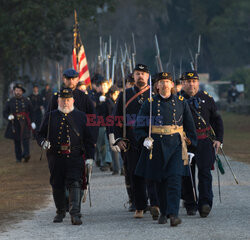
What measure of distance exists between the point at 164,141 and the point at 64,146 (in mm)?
1227

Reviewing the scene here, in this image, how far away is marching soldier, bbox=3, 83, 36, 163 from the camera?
20.1 meters

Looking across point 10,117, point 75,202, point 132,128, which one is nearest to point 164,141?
point 132,128

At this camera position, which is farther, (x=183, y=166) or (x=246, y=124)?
(x=246, y=124)

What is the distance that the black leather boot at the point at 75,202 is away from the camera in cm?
969

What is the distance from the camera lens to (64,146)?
32.6 ft

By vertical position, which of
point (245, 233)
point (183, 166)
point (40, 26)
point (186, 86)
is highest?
point (40, 26)

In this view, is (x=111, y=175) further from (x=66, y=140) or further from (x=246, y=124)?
(x=246, y=124)

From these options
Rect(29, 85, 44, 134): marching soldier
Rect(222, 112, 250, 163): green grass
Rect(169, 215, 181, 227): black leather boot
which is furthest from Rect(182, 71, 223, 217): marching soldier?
Rect(29, 85, 44, 134): marching soldier

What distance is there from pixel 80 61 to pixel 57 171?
456 inches

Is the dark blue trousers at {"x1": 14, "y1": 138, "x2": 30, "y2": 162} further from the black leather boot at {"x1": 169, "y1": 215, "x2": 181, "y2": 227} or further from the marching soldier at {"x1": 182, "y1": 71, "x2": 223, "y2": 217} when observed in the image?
the black leather boot at {"x1": 169, "y1": 215, "x2": 181, "y2": 227}

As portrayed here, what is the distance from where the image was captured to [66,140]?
9945mm

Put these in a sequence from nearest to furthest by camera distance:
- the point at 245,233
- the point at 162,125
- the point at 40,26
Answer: the point at 245,233 → the point at 162,125 → the point at 40,26

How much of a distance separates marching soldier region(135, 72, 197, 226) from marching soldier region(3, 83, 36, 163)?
34.8 feet

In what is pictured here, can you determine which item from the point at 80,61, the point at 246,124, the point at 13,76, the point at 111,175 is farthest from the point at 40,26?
the point at 111,175
